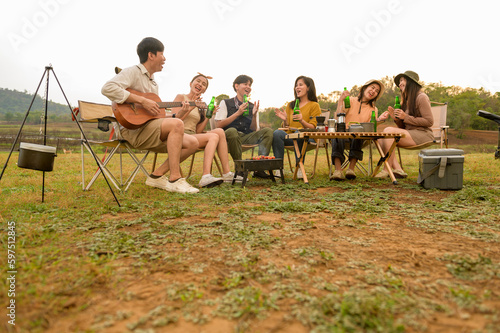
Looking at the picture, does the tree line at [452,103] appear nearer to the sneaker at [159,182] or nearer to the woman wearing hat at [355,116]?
the woman wearing hat at [355,116]

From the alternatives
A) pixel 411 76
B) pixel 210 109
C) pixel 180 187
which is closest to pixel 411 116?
pixel 411 76

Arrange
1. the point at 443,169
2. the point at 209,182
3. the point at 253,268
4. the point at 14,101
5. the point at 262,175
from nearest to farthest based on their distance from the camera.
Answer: the point at 253,268
the point at 443,169
the point at 209,182
the point at 262,175
the point at 14,101

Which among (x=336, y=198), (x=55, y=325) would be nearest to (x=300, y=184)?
(x=336, y=198)

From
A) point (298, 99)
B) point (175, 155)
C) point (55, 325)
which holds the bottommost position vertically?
point (55, 325)

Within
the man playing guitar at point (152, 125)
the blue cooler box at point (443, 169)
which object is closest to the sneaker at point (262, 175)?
the man playing guitar at point (152, 125)

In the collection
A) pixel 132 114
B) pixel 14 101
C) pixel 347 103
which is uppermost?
pixel 14 101

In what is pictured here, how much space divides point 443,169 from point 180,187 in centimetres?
307

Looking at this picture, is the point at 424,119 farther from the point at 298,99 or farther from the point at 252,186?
the point at 252,186

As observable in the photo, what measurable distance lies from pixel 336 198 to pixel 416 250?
147 centimetres

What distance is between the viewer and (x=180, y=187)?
11.5 ft

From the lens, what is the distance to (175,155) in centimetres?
358

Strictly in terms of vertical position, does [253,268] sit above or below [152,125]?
below

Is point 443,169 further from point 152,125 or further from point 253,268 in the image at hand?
point 152,125

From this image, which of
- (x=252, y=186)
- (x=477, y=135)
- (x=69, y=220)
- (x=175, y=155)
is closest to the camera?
(x=69, y=220)
